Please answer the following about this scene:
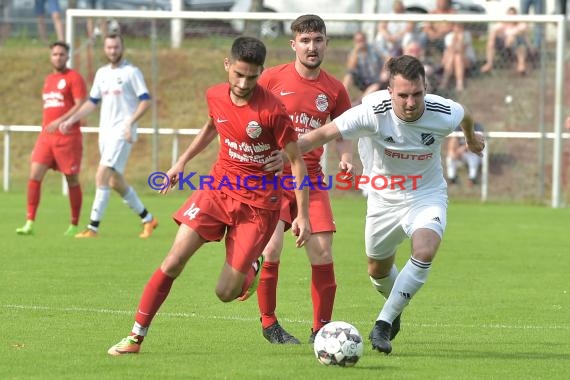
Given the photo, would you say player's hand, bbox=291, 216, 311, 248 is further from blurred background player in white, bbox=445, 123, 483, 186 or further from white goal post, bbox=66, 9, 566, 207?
blurred background player in white, bbox=445, 123, 483, 186

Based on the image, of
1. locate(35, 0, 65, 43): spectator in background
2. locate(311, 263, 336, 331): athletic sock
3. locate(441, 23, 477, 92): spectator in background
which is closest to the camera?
locate(311, 263, 336, 331): athletic sock

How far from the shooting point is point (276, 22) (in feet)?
76.1

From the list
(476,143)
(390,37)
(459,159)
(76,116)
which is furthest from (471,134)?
(390,37)

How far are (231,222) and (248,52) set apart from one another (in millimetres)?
1069

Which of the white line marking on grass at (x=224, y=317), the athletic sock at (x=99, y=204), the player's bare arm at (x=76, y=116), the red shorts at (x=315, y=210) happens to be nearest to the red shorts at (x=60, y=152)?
the player's bare arm at (x=76, y=116)

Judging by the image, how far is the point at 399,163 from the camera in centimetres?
812

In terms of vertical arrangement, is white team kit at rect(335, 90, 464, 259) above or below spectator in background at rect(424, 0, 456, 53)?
below

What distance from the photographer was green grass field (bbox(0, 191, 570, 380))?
7.26 metres

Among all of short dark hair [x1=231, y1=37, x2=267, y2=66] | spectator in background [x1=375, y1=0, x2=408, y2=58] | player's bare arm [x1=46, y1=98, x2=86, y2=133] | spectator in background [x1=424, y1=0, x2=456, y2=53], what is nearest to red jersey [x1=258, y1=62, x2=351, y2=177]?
short dark hair [x1=231, y1=37, x2=267, y2=66]

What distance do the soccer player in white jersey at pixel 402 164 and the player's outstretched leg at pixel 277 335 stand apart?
2.16 ft

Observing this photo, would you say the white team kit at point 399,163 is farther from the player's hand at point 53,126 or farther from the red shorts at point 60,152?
the red shorts at point 60,152

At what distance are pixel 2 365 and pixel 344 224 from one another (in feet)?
35.1

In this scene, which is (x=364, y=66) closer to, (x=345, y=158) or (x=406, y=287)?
(x=345, y=158)

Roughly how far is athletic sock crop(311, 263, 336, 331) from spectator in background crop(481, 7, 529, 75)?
14.1 metres
